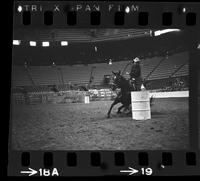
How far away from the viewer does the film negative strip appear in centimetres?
485

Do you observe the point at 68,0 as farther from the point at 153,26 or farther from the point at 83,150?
the point at 83,150

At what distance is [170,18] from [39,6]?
1456 millimetres

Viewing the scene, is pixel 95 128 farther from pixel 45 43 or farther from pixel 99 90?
pixel 45 43

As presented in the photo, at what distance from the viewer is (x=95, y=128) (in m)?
5.04

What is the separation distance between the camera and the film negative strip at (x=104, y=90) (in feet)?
15.9

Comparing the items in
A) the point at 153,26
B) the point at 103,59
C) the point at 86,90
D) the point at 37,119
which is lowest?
the point at 37,119

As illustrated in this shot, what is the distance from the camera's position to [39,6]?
195 inches

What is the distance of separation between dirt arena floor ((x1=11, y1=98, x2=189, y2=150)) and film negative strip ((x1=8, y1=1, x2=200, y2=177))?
11mm

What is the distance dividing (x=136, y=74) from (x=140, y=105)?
36 cm

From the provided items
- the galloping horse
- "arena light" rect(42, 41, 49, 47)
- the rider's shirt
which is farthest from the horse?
"arena light" rect(42, 41, 49, 47)

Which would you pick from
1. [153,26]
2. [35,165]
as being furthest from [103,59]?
[35,165]

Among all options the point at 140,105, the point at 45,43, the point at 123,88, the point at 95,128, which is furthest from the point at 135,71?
the point at 45,43

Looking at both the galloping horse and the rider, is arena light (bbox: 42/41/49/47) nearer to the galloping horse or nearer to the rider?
the galloping horse

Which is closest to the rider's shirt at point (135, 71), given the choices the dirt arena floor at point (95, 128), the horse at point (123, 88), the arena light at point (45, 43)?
the horse at point (123, 88)
